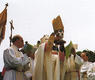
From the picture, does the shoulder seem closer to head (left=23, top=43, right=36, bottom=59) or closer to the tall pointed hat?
head (left=23, top=43, right=36, bottom=59)

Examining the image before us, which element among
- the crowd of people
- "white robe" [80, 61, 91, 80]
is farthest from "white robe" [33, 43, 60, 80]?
"white robe" [80, 61, 91, 80]

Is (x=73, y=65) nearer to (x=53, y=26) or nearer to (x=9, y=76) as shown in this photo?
(x=53, y=26)

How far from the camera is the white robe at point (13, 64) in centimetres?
734

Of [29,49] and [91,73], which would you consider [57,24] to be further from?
[91,73]

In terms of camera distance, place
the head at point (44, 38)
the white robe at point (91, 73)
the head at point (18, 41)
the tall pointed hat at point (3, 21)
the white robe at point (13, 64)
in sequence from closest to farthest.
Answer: the white robe at point (13, 64) → the head at point (18, 41) → the head at point (44, 38) → the tall pointed hat at point (3, 21) → the white robe at point (91, 73)

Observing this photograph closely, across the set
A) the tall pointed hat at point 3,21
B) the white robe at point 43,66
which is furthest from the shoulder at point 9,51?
the tall pointed hat at point 3,21

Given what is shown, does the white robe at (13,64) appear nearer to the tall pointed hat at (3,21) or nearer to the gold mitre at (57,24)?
the gold mitre at (57,24)

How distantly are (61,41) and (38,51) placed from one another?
607 mm

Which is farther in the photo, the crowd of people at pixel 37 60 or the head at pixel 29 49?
the head at pixel 29 49

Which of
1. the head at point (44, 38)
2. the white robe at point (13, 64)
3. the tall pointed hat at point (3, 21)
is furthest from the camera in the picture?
the tall pointed hat at point (3, 21)

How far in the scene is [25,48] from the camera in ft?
26.3

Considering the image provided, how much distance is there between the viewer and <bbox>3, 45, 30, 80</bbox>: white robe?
7344 millimetres

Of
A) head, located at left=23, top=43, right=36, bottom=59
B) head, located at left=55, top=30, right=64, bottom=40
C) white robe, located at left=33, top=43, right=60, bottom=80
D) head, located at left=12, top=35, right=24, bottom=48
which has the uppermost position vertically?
head, located at left=55, top=30, right=64, bottom=40

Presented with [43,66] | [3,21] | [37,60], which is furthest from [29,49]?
[3,21]
